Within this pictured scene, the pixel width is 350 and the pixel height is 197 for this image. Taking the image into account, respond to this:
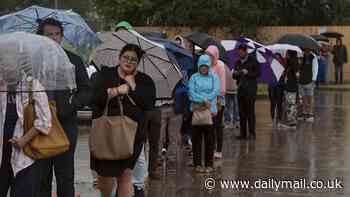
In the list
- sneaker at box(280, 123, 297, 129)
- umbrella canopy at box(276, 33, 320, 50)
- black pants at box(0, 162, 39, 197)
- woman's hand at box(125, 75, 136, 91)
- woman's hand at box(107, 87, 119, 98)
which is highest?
umbrella canopy at box(276, 33, 320, 50)

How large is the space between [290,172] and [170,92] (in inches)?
85.2

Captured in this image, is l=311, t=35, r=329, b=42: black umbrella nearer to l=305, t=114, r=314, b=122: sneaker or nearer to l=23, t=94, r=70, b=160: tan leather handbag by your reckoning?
l=305, t=114, r=314, b=122: sneaker

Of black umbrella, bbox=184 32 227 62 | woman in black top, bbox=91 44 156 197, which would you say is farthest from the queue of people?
black umbrella, bbox=184 32 227 62

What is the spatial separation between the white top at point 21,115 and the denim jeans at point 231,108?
10537 mm

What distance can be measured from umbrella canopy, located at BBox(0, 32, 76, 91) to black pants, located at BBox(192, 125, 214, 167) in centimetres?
488

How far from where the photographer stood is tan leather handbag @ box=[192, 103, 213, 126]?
11.2 m

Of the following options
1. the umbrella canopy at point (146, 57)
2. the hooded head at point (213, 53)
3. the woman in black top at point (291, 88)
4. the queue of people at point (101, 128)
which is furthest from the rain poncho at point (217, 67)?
the woman in black top at point (291, 88)

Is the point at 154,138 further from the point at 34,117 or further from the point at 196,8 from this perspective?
the point at 196,8

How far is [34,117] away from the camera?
21.1ft

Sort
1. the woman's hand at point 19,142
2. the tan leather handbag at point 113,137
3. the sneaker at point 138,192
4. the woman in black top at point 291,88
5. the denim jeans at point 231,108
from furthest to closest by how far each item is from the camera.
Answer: the woman in black top at point 291,88 < the denim jeans at point 231,108 < the sneaker at point 138,192 < the tan leather handbag at point 113,137 < the woman's hand at point 19,142

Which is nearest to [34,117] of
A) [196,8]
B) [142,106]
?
[142,106]

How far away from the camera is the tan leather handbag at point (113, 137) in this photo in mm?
7396

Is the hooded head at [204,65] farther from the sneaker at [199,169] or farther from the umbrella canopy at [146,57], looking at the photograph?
the sneaker at [199,169]

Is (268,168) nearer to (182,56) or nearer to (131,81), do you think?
(182,56)
